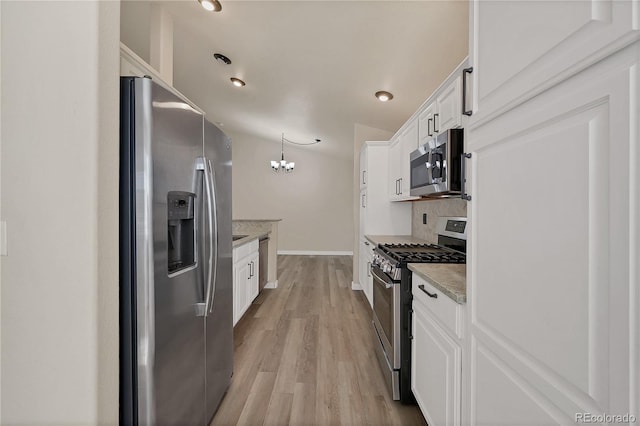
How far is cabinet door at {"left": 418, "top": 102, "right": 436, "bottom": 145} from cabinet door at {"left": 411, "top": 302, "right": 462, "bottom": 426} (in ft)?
4.28

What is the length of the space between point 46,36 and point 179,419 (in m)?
1.53

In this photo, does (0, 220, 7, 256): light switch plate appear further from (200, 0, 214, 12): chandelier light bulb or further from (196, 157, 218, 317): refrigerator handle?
(200, 0, 214, 12): chandelier light bulb

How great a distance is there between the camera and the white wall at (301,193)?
8102 mm

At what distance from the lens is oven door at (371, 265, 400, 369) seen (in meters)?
1.75

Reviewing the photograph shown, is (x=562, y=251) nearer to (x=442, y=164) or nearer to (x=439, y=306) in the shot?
(x=439, y=306)

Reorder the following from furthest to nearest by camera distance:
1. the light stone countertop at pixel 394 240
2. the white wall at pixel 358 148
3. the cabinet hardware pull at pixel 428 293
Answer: the white wall at pixel 358 148 < the light stone countertop at pixel 394 240 < the cabinet hardware pull at pixel 428 293

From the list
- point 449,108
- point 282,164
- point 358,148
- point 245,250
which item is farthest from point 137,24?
point 282,164

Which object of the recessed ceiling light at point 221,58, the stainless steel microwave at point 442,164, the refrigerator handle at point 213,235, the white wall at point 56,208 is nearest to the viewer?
the white wall at point 56,208

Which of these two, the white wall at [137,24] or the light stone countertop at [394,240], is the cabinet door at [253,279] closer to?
the light stone countertop at [394,240]

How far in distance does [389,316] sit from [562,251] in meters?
1.33

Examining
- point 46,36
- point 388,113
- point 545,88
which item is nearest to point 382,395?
point 545,88

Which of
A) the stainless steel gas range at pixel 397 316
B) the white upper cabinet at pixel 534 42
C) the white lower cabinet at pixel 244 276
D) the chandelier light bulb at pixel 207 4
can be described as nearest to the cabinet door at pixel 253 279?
the white lower cabinet at pixel 244 276

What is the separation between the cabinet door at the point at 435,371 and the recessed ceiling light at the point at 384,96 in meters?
2.47

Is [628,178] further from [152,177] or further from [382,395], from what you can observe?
[382,395]
